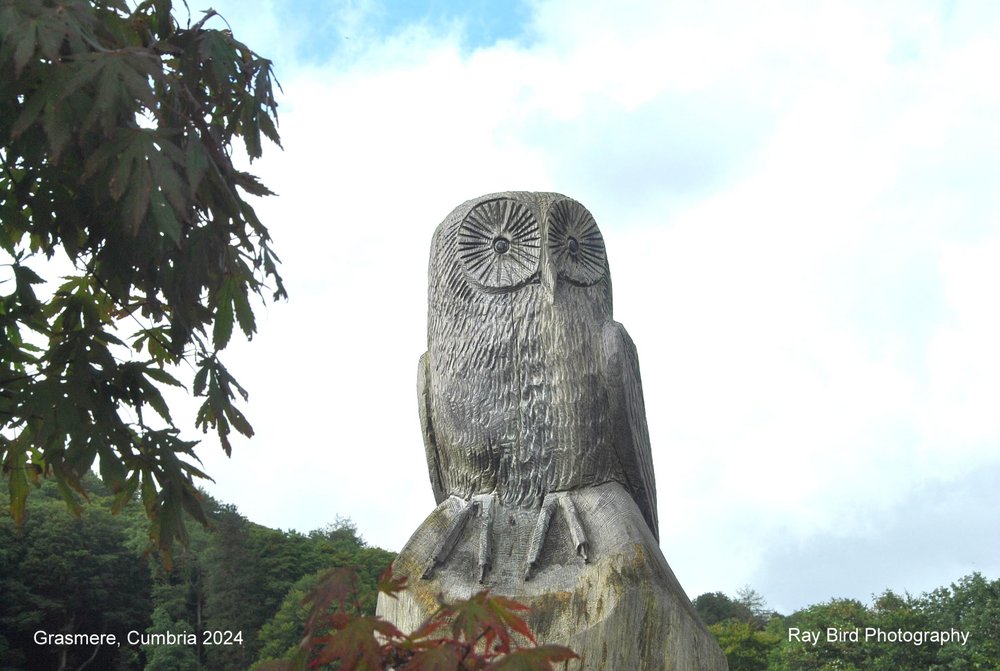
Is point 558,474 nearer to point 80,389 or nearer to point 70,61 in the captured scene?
point 80,389

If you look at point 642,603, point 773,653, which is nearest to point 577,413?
point 642,603

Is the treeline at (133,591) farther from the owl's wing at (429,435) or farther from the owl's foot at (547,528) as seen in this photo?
the owl's foot at (547,528)

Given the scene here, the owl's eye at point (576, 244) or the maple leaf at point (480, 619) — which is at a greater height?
the owl's eye at point (576, 244)

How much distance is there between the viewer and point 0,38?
4.52 m

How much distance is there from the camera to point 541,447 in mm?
4969

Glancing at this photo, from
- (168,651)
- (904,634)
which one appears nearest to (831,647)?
(904,634)

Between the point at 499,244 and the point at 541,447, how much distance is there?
3.43ft

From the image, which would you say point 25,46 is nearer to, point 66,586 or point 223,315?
point 223,315

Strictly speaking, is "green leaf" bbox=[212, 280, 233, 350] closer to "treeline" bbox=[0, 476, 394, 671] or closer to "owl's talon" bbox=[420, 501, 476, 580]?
"owl's talon" bbox=[420, 501, 476, 580]

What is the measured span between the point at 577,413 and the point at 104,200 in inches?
87.3

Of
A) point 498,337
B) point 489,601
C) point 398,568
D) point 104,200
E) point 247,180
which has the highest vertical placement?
point 247,180

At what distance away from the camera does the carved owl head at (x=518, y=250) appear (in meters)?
5.34

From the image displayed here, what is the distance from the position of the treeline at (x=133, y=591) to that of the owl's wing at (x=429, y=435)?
866 inches

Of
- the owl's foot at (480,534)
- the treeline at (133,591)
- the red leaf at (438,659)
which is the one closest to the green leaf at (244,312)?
the owl's foot at (480,534)
